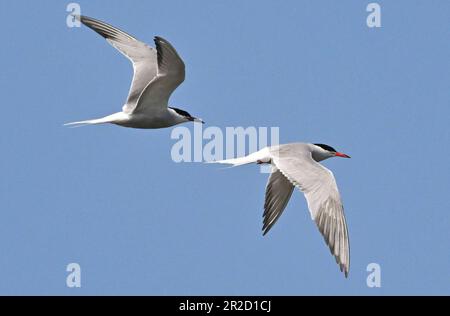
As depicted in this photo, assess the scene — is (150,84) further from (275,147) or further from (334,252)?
(334,252)

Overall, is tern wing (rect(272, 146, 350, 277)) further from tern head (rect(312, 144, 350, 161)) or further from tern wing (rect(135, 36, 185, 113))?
tern wing (rect(135, 36, 185, 113))

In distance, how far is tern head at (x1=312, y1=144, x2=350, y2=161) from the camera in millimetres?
11852

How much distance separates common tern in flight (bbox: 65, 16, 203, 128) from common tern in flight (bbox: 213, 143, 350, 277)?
944 millimetres

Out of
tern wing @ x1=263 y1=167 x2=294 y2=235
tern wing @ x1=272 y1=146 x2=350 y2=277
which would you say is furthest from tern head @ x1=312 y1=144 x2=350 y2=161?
tern wing @ x1=272 y1=146 x2=350 y2=277

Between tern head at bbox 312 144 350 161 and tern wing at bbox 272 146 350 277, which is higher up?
tern head at bbox 312 144 350 161

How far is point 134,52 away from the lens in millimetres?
12242

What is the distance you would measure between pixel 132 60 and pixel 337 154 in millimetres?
2650

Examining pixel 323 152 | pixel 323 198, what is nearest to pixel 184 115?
pixel 323 152

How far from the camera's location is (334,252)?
33.2 feet

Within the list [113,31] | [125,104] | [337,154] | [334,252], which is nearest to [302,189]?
[334,252]

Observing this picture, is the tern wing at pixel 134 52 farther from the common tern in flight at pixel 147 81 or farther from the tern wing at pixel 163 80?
the tern wing at pixel 163 80

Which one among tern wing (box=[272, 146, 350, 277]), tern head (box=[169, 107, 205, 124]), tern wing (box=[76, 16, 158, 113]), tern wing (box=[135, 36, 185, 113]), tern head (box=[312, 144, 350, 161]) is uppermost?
tern wing (box=[76, 16, 158, 113])

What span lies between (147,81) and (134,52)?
1.53 feet

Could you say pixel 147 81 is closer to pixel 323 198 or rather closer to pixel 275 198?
pixel 275 198
